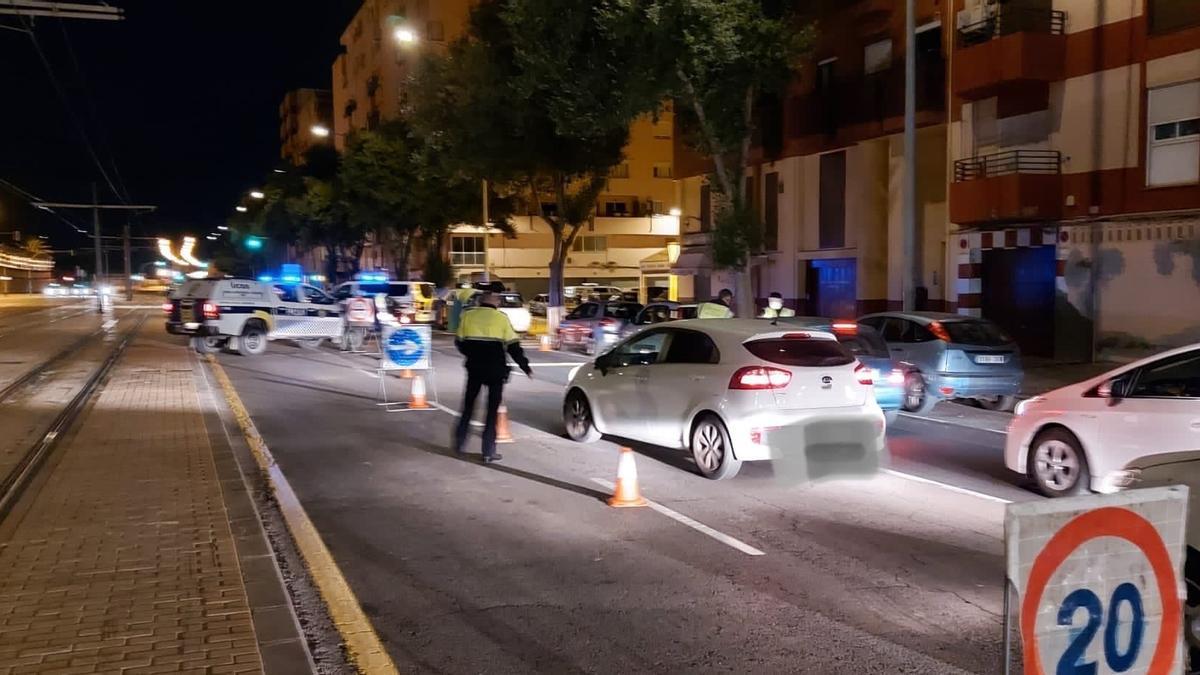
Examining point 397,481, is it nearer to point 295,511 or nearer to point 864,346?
point 295,511

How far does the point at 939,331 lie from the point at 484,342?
7.68m

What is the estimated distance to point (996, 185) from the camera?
21.4 metres

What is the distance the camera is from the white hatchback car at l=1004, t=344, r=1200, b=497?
7840 mm

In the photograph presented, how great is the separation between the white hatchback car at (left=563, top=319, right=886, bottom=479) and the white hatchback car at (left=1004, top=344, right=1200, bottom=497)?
141 centimetres

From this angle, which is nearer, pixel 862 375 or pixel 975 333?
pixel 862 375

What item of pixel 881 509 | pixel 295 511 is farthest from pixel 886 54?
pixel 295 511

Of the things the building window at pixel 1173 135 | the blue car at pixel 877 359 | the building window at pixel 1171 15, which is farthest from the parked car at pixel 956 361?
the building window at pixel 1171 15

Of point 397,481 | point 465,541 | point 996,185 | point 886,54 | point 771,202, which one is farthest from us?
point 771,202

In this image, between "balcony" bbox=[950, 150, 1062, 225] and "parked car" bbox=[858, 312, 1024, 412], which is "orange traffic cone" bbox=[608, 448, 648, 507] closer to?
"parked car" bbox=[858, 312, 1024, 412]

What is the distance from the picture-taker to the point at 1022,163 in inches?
854

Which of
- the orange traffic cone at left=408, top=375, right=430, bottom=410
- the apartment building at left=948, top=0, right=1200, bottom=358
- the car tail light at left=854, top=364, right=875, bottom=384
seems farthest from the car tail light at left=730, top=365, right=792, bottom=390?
the apartment building at left=948, top=0, right=1200, bottom=358

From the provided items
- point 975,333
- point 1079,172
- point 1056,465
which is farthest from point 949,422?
point 1079,172

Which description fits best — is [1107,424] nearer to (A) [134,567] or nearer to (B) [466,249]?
(A) [134,567]

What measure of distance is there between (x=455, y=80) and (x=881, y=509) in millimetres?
28701
